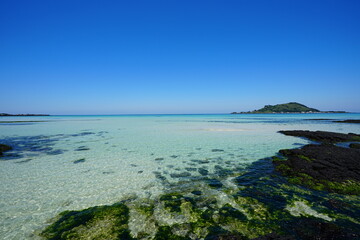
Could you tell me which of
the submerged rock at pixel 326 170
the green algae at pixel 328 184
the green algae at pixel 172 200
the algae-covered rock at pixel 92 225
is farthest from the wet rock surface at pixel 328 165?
the algae-covered rock at pixel 92 225

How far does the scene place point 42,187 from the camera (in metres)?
9.44

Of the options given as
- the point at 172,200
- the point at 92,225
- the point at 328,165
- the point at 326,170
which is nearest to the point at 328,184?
the point at 326,170

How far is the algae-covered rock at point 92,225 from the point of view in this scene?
552cm

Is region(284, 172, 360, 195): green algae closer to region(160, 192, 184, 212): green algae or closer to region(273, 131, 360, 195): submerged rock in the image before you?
region(273, 131, 360, 195): submerged rock

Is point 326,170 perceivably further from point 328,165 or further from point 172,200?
point 172,200

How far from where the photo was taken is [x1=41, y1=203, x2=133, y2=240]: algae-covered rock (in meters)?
5.52

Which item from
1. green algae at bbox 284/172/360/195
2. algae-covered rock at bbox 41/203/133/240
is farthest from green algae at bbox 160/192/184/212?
green algae at bbox 284/172/360/195

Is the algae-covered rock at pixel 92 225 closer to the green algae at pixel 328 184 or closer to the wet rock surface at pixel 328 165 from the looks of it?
the green algae at pixel 328 184

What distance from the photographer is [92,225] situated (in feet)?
19.8

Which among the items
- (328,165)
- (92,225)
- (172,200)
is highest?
(328,165)

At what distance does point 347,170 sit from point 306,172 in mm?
2714

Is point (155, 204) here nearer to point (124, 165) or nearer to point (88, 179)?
point (88, 179)

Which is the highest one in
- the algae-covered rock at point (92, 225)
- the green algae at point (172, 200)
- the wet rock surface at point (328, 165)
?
the wet rock surface at point (328, 165)

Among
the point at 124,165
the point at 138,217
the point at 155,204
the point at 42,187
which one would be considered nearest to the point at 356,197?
the point at 155,204
